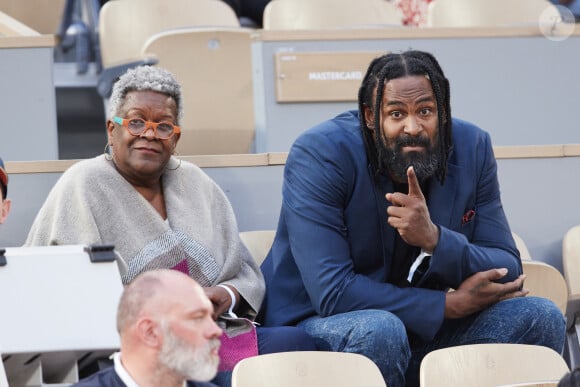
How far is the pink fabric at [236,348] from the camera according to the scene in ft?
9.77

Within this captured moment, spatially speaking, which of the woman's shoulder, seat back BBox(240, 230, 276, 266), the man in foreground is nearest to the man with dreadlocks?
seat back BBox(240, 230, 276, 266)

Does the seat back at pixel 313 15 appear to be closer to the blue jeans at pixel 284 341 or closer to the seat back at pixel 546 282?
the seat back at pixel 546 282

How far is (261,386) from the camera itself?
255cm

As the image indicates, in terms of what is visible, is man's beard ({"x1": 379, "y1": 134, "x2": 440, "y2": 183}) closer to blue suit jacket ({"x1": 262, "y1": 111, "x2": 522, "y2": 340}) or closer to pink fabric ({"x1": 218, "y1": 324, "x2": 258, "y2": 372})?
blue suit jacket ({"x1": 262, "y1": 111, "x2": 522, "y2": 340})

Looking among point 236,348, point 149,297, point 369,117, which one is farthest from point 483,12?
point 149,297

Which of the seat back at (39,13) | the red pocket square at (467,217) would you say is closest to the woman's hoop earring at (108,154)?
the red pocket square at (467,217)

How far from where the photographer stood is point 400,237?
3.11m

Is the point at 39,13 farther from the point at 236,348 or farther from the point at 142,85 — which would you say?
the point at 236,348

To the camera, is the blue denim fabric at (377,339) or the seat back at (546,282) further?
the seat back at (546,282)

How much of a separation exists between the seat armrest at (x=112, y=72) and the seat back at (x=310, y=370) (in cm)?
198

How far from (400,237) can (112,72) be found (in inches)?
73.9

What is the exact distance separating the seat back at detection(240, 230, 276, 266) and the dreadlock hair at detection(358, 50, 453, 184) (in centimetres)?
57

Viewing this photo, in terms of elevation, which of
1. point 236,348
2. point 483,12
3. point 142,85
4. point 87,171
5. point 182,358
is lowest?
point 236,348

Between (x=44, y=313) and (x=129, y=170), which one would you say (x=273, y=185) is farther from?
(x=44, y=313)
